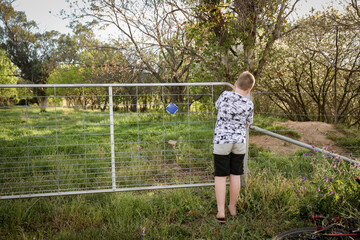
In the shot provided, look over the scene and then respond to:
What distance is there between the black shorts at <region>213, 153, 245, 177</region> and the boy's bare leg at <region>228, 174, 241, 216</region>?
73 mm

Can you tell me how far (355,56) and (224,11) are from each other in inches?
210

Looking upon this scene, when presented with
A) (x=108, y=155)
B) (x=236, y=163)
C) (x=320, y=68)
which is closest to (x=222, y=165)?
(x=236, y=163)

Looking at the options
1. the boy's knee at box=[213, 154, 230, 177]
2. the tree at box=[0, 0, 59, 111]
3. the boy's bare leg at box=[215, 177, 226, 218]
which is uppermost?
the tree at box=[0, 0, 59, 111]

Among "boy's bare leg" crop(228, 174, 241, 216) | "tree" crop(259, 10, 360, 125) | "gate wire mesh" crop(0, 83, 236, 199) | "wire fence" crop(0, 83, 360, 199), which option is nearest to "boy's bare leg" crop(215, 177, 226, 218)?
"boy's bare leg" crop(228, 174, 241, 216)

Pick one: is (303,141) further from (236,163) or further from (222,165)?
(222,165)

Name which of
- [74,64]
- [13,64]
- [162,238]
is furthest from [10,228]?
[13,64]

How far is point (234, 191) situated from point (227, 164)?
1.23ft

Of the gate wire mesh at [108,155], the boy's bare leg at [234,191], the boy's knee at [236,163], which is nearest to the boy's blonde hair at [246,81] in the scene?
the gate wire mesh at [108,155]

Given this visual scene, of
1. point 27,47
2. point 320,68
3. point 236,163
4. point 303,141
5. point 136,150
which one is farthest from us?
point 27,47

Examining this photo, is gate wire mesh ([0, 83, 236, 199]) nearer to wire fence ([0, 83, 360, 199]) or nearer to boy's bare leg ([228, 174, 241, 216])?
wire fence ([0, 83, 360, 199])

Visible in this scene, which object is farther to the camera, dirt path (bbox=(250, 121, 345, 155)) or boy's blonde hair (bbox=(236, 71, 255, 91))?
dirt path (bbox=(250, 121, 345, 155))

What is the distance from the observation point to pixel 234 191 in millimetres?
3307

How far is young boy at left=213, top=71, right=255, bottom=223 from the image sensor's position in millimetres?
3125

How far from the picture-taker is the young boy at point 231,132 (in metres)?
3.12
